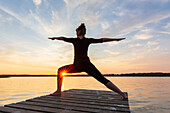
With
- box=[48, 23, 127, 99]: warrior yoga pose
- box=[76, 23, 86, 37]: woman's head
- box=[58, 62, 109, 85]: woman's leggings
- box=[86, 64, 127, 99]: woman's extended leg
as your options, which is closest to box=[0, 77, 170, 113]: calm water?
box=[86, 64, 127, 99]: woman's extended leg

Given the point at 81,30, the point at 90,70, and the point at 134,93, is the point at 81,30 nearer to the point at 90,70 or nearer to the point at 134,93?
the point at 90,70

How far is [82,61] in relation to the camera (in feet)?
13.9

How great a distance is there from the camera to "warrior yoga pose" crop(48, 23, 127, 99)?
4.18 m

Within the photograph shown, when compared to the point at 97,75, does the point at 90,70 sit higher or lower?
higher

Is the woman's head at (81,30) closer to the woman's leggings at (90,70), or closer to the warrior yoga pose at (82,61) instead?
the warrior yoga pose at (82,61)

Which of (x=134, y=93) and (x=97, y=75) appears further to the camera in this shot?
(x=134, y=93)

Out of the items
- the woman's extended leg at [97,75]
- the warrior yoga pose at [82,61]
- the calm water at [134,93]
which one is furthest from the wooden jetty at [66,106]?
the calm water at [134,93]

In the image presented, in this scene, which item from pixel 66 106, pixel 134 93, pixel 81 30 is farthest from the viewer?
pixel 134 93

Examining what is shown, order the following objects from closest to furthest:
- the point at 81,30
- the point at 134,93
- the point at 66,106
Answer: the point at 66,106 → the point at 81,30 → the point at 134,93

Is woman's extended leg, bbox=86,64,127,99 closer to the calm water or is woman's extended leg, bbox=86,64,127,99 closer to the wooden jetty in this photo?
the wooden jetty

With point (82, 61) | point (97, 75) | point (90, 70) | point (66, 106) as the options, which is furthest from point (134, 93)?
point (66, 106)

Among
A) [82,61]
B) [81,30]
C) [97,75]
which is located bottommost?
[97,75]

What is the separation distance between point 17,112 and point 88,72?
236 centimetres

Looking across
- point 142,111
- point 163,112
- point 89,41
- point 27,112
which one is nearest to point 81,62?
point 89,41
